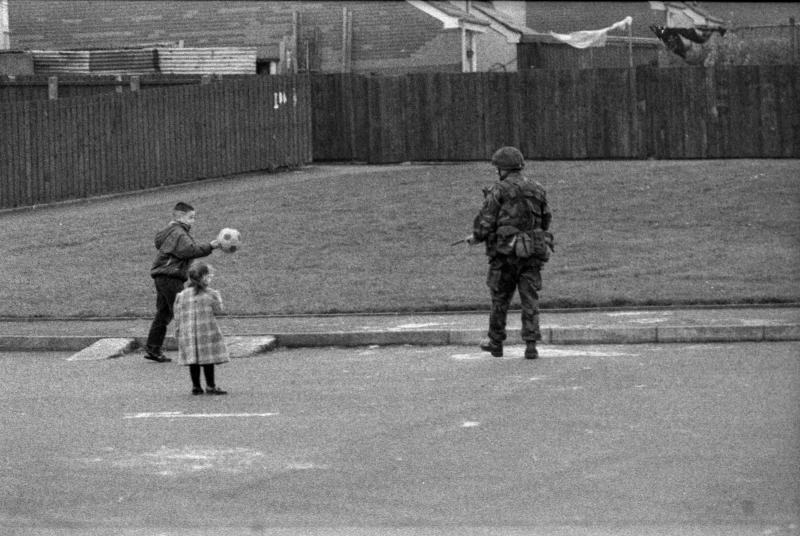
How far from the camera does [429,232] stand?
787 inches

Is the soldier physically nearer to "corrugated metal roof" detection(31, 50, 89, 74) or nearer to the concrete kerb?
the concrete kerb

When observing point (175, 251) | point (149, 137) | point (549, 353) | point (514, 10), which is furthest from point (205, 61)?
point (549, 353)

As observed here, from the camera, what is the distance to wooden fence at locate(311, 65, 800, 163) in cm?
2702

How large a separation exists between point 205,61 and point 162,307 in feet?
71.5

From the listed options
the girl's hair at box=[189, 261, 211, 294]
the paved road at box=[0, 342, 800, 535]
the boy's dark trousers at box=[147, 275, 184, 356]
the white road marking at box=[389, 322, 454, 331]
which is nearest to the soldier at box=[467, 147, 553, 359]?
the paved road at box=[0, 342, 800, 535]

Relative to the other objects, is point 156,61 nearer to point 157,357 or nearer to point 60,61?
point 60,61

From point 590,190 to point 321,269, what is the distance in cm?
593

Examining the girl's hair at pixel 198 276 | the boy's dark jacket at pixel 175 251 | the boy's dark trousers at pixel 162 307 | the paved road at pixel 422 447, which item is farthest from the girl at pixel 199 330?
the boy's dark trousers at pixel 162 307

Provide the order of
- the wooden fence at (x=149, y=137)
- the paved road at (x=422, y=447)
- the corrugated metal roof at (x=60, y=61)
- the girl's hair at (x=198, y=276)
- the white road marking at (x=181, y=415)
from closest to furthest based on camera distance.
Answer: the paved road at (x=422, y=447) → the white road marking at (x=181, y=415) → the girl's hair at (x=198, y=276) → the wooden fence at (x=149, y=137) → the corrugated metal roof at (x=60, y=61)

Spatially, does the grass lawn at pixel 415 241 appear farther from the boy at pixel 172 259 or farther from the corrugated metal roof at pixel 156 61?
the corrugated metal roof at pixel 156 61

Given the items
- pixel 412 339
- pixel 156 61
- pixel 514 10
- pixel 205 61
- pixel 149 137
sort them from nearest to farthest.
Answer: pixel 412 339
pixel 149 137
pixel 205 61
pixel 156 61
pixel 514 10

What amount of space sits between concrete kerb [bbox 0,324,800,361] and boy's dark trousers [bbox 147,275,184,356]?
62 cm

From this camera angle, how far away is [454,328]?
559 inches

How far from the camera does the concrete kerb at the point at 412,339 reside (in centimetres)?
1336
